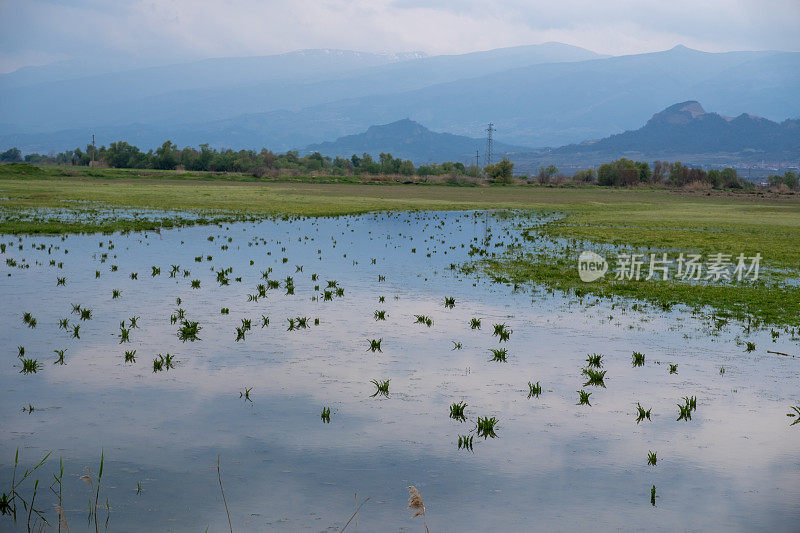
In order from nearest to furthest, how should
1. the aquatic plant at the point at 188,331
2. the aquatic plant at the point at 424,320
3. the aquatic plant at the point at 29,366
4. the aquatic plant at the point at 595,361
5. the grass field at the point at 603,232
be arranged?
the aquatic plant at the point at 29,366
the aquatic plant at the point at 595,361
the aquatic plant at the point at 188,331
the aquatic plant at the point at 424,320
the grass field at the point at 603,232

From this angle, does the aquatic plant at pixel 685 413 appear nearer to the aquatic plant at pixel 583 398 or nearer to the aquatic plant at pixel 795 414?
the aquatic plant at pixel 583 398

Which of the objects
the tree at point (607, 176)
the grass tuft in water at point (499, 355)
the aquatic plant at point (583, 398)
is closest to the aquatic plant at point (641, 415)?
the aquatic plant at point (583, 398)

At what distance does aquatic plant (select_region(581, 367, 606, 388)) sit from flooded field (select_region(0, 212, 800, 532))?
0.25 feet

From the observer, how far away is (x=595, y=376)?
14320 millimetres

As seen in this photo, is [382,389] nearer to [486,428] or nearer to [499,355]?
[486,428]

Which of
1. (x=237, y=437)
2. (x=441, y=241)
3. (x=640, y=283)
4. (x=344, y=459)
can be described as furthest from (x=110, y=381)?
(x=441, y=241)

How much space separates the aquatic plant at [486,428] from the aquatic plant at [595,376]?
3430 mm

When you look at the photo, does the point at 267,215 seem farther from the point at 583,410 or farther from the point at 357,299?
the point at 583,410

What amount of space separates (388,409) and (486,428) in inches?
74.9

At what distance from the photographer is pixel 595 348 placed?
55.7 ft

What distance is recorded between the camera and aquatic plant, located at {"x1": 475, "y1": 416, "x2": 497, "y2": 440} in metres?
11.2

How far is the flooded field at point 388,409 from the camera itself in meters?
8.79

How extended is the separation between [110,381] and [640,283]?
20.1m

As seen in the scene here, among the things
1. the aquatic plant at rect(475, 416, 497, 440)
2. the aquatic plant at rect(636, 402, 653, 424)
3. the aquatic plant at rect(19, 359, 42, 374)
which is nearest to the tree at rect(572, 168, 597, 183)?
the aquatic plant at rect(636, 402, 653, 424)
